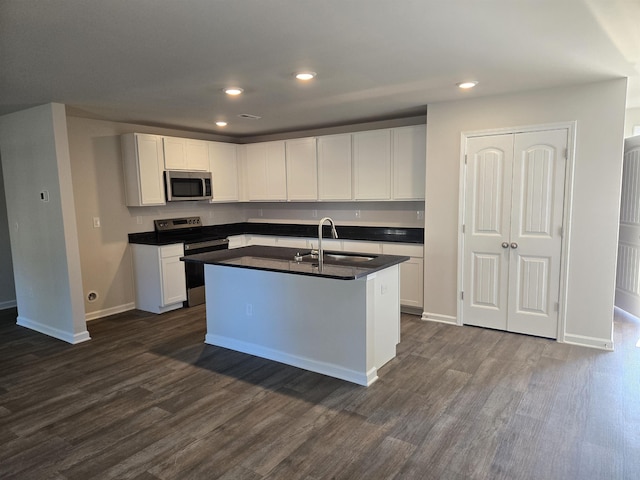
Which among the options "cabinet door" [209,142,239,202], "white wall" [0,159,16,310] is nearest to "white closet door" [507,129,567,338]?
"cabinet door" [209,142,239,202]

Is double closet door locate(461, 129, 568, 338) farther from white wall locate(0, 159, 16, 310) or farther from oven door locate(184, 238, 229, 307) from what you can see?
white wall locate(0, 159, 16, 310)

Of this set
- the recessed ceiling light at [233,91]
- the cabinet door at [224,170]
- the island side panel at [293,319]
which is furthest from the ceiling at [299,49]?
the cabinet door at [224,170]

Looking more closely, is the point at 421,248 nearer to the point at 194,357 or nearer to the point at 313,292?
the point at 313,292

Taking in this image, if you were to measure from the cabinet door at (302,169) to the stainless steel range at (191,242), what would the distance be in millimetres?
1278

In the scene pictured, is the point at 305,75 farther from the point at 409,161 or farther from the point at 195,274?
the point at 195,274

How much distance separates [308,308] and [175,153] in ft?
10.7

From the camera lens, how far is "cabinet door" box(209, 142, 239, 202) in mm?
5988

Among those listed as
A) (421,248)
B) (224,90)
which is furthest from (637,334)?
(224,90)

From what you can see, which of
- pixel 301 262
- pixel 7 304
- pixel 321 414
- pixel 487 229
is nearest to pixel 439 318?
pixel 487 229

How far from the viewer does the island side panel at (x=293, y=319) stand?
315 cm

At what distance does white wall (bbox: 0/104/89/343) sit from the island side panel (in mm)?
1499

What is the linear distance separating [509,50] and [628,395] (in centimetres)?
261

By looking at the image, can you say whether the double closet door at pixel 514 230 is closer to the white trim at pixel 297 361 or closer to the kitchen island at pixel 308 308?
the kitchen island at pixel 308 308

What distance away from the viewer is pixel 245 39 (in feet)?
7.94
